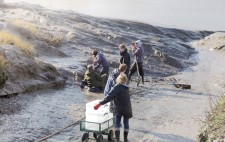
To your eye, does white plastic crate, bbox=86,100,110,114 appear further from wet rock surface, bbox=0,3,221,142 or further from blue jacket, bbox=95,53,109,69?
blue jacket, bbox=95,53,109,69

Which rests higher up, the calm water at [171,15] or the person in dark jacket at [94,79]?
the calm water at [171,15]

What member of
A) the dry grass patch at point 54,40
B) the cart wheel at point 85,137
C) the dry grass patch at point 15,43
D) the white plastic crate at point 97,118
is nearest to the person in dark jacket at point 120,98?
the white plastic crate at point 97,118

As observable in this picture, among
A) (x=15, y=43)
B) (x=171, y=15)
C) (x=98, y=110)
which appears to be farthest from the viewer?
(x=171, y=15)

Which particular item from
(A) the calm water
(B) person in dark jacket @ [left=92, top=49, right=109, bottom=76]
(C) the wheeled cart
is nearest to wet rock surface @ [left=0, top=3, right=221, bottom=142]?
(C) the wheeled cart

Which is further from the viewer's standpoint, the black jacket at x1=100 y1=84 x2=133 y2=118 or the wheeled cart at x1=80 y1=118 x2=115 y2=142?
the black jacket at x1=100 y1=84 x2=133 y2=118

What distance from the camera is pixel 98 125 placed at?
1211cm

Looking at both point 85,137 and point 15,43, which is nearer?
point 85,137

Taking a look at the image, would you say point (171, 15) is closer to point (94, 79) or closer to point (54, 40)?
point (54, 40)

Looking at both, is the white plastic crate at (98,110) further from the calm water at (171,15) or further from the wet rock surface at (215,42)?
the calm water at (171,15)

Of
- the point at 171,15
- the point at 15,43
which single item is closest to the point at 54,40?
the point at 15,43

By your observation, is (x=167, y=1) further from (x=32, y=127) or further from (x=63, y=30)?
(x=32, y=127)

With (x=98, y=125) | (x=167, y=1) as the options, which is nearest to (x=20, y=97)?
(x=98, y=125)

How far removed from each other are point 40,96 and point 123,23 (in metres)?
28.0

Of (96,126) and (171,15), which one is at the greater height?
(171,15)
